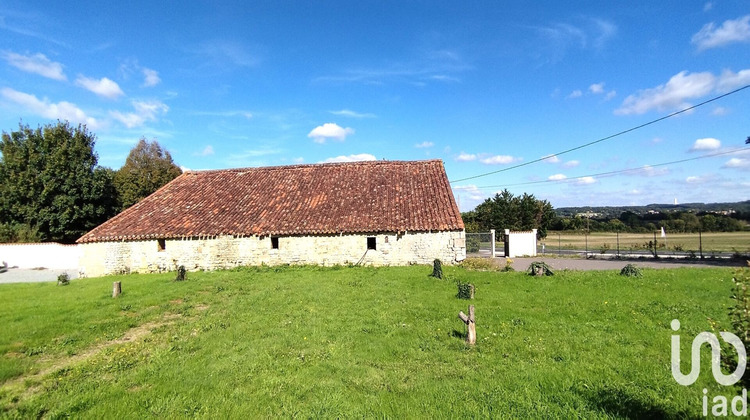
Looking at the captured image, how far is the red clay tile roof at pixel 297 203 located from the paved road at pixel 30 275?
11.9 feet

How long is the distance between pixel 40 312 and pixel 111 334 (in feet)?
12.0

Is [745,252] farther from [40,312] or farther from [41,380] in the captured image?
[40,312]

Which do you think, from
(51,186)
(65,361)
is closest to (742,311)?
(65,361)

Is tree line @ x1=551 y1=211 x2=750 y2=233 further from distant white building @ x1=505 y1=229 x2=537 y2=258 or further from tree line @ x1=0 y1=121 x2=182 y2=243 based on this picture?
tree line @ x1=0 y1=121 x2=182 y2=243

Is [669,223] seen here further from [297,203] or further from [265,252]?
[265,252]

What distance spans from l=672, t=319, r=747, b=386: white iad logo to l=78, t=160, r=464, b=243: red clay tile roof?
43.5ft

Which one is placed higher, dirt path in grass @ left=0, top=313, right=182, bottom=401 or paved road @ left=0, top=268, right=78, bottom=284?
dirt path in grass @ left=0, top=313, right=182, bottom=401

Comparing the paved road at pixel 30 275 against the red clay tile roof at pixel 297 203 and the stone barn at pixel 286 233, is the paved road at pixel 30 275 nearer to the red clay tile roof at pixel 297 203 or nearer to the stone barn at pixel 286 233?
the stone barn at pixel 286 233

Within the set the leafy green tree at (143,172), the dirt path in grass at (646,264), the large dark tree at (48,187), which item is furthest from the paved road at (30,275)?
the dirt path in grass at (646,264)

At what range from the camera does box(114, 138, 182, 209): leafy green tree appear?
38219 millimetres

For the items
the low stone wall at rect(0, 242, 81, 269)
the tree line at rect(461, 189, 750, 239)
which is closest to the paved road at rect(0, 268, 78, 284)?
the low stone wall at rect(0, 242, 81, 269)

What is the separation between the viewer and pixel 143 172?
39.9m

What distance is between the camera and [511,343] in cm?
733

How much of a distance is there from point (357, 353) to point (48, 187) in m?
34.6
